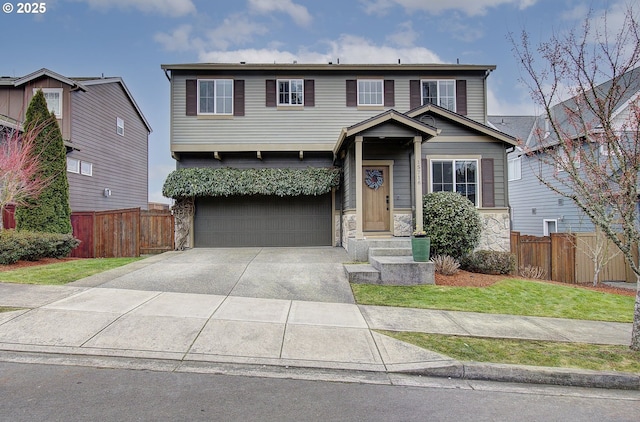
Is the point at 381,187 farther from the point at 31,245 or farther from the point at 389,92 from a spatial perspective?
the point at 31,245

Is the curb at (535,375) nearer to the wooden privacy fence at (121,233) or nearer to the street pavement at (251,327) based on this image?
the street pavement at (251,327)

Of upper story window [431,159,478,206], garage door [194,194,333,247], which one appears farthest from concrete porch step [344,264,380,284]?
garage door [194,194,333,247]

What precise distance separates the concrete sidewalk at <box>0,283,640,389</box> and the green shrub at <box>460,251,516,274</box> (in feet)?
12.6

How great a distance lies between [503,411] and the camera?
3.56 m


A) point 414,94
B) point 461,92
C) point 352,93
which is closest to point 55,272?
point 352,93

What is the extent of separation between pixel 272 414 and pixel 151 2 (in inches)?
571

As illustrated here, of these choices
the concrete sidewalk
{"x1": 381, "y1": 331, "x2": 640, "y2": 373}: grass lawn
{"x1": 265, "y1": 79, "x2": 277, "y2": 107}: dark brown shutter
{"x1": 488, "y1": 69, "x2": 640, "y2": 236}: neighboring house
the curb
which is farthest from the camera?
{"x1": 488, "y1": 69, "x2": 640, "y2": 236}: neighboring house

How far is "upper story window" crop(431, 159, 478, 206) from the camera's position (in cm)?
1234

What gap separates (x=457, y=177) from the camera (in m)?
12.4

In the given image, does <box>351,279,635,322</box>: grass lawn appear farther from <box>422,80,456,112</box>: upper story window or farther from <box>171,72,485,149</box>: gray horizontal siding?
<box>422,80,456,112</box>: upper story window

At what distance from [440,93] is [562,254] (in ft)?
22.9

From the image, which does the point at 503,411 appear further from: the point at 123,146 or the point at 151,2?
the point at 123,146

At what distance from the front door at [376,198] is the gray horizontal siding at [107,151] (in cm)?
1162

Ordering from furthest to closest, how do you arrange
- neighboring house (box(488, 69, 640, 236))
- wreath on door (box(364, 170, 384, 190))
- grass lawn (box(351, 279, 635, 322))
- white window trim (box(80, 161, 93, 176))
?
neighboring house (box(488, 69, 640, 236)), white window trim (box(80, 161, 93, 176)), wreath on door (box(364, 170, 384, 190)), grass lawn (box(351, 279, 635, 322))
